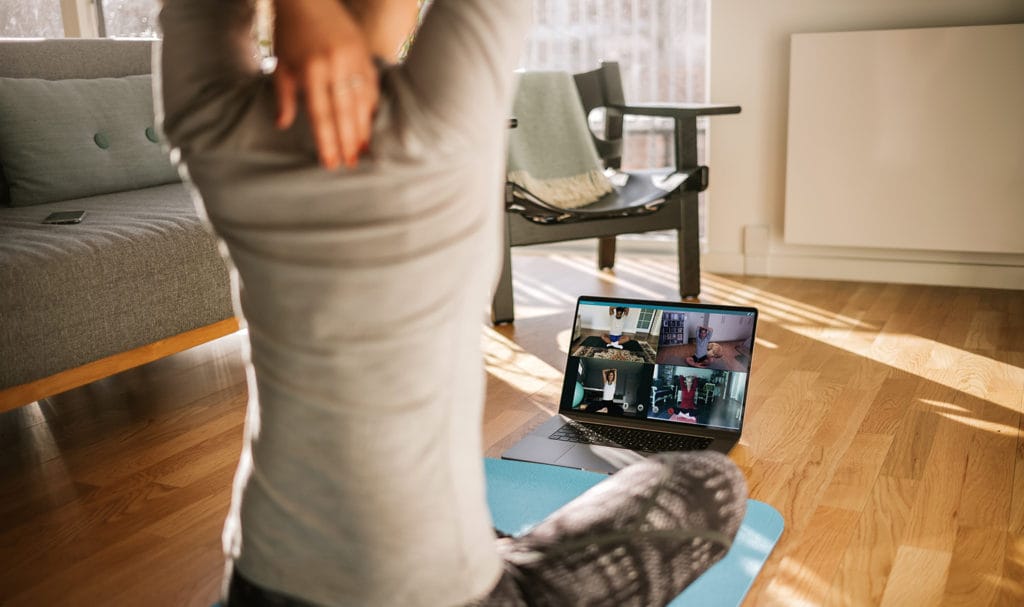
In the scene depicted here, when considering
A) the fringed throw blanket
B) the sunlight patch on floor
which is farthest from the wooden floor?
the fringed throw blanket

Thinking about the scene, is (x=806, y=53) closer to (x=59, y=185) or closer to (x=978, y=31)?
(x=978, y=31)

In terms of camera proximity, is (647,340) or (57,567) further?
(647,340)

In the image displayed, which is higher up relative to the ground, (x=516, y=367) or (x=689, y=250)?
(x=689, y=250)

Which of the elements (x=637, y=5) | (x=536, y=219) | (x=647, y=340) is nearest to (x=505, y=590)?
(x=647, y=340)

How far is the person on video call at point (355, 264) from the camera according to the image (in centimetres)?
58

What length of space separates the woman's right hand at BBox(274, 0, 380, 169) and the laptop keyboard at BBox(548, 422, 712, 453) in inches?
52.8

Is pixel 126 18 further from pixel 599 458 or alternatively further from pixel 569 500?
pixel 569 500

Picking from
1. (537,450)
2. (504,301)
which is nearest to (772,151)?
(504,301)

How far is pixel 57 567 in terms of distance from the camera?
5.12 ft

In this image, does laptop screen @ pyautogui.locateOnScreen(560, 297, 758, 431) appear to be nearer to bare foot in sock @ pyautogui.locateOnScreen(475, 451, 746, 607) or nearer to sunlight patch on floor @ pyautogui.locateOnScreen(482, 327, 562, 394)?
sunlight patch on floor @ pyautogui.locateOnScreen(482, 327, 562, 394)

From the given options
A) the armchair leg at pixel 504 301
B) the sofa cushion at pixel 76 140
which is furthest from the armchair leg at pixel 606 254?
the sofa cushion at pixel 76 140

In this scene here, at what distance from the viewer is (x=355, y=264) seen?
591 mm

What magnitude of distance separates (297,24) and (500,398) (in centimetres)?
172

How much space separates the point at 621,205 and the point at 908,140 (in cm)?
103
